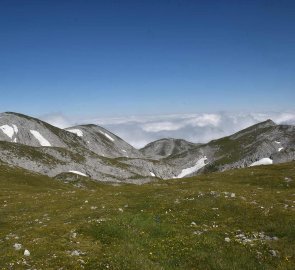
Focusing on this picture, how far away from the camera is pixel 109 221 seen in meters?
28.2

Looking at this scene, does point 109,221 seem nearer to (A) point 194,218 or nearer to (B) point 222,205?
(A) point 194,218

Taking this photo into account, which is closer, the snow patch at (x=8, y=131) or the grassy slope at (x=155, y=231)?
the grassy slope at (x=155, y=231)

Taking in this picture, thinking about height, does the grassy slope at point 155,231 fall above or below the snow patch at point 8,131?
below

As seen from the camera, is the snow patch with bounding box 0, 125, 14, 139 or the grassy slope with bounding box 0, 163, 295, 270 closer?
the grassy slope with bounding box 0, 163, 295, 270

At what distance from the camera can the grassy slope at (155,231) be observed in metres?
20.4

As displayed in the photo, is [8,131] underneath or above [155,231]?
above

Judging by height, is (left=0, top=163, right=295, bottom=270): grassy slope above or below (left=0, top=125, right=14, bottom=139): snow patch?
below

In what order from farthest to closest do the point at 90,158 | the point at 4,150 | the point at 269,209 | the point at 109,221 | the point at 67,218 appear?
1. the point at 90,158
2. the point at 4,150
3. the point at 67,218
4. the point at 269,209
5. the point at 109,221

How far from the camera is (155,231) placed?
26.4 metres

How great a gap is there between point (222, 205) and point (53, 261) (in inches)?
708

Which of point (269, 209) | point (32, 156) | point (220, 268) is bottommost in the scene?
point (220, 268)

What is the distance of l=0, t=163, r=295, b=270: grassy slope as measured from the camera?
802 inches

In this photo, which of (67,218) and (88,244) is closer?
(88,244)

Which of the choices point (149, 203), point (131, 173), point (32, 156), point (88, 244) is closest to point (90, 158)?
point (131, 173)
